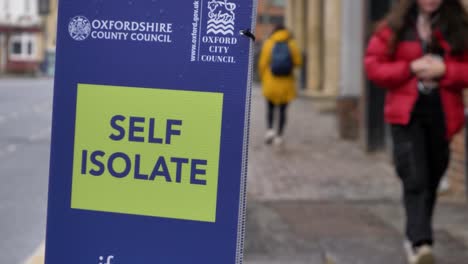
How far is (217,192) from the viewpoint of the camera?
10.2 feet

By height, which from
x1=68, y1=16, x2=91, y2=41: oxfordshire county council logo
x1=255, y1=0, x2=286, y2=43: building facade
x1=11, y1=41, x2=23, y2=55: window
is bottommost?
x1=68, y1=16, x2=91, y2=41: oxfordshire county council logo

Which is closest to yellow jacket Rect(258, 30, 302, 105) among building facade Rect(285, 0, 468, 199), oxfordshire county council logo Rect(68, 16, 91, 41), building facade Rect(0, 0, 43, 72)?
building facade Rect(285, 0, 468, 199)

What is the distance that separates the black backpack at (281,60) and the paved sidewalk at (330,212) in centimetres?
110

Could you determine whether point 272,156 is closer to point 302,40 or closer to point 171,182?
point 171,182

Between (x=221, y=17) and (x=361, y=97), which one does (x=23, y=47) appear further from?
(x=221, y=17)

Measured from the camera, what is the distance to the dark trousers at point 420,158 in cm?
545

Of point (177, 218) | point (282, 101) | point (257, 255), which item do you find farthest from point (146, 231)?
point (282, 101)

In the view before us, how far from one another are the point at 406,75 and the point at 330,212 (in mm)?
2614

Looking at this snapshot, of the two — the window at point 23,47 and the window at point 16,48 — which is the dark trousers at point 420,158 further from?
the window at point 16,48

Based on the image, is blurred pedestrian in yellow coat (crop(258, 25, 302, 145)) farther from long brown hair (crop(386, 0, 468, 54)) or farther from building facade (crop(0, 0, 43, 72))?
building facade (crop(0, 0, 43, 72))

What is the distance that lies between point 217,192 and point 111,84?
1.62ft

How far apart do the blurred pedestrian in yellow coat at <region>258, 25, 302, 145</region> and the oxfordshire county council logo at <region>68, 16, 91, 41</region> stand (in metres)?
10.0

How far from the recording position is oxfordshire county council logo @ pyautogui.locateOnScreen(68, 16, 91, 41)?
10.3ft

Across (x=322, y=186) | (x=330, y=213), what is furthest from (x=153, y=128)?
(x=322, y=186)
